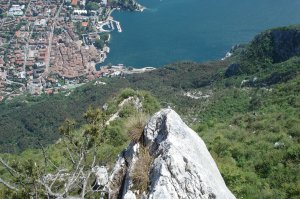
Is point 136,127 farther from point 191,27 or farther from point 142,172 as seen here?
point 191,27

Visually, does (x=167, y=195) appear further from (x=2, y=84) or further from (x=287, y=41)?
(x=2, y=84)

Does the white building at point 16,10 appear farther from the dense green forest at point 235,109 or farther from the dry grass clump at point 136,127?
the dry grass clump at point 136,127

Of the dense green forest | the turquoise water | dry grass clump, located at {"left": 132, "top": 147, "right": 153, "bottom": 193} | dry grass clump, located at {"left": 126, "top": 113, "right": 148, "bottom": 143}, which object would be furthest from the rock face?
the turquoise water

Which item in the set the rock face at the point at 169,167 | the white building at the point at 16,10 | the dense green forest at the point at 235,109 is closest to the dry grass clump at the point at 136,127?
the rock face at the point at 169,167

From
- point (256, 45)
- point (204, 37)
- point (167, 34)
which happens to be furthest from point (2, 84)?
point (256, 45)

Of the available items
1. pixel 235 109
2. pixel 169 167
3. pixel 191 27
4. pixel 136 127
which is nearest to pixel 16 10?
pixel 191 27

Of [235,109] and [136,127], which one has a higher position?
[136,127]
